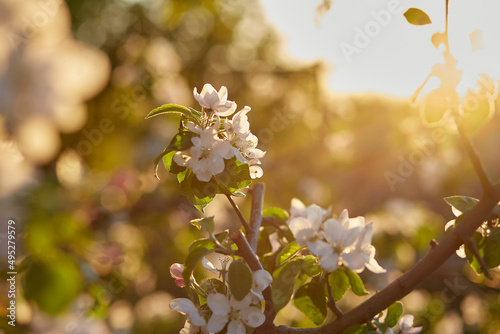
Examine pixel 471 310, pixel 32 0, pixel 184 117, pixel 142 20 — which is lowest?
pixel 471 310

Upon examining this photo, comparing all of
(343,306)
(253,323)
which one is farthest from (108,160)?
(253,323)

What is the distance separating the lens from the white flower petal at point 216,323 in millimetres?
542

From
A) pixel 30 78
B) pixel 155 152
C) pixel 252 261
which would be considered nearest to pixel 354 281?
pixel 252 261

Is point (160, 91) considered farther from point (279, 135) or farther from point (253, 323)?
point (253, 323)

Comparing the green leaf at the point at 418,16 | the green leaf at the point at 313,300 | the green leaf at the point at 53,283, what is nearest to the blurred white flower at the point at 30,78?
the green leaf at the point at 53,283

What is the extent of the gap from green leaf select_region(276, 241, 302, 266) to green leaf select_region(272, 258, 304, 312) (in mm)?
24

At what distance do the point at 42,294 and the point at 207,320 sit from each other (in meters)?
0.24

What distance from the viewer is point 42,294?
66 centimetres

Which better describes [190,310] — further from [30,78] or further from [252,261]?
[30,78]

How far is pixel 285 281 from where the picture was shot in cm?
60

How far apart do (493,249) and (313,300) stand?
218 mm

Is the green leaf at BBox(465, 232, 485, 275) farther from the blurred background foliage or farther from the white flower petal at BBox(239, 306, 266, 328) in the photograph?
the blurred background foliage

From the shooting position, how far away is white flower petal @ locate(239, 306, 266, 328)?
54cm

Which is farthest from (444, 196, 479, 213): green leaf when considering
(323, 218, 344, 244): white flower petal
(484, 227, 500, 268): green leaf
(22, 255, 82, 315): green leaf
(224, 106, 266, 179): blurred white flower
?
(22, 255, 82, 315): green leaf
